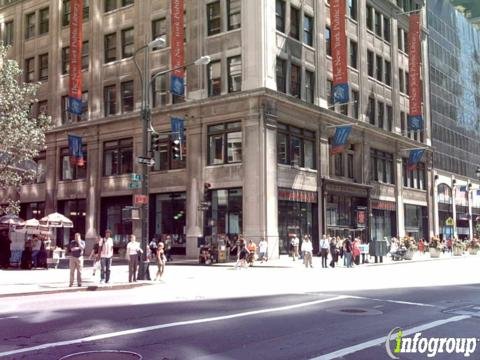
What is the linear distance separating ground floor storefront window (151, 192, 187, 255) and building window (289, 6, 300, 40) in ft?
45.5

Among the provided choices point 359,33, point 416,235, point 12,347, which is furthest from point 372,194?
point 12,347

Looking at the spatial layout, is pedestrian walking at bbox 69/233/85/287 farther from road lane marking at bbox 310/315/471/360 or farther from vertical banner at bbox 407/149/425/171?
vertical banner at bbox 407/149/425/171

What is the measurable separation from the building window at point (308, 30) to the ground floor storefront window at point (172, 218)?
14473 millimetres

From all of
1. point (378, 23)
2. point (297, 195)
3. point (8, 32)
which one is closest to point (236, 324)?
point (297, 195)

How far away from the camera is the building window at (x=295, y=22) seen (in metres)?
40.3

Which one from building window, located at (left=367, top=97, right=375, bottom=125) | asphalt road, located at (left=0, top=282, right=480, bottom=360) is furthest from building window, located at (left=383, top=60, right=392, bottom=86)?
asphalt road, located at (left=0, top=282, right=480, bottom=360)

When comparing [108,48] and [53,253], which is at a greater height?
[108,48]

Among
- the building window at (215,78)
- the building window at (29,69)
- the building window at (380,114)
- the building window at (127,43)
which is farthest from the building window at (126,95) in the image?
the building window at (380,114)

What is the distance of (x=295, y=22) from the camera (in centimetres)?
4075

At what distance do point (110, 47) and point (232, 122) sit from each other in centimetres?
1382

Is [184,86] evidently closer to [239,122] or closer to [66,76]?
[239,122]

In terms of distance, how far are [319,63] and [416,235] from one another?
69.4ft

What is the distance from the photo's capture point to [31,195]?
157 feet

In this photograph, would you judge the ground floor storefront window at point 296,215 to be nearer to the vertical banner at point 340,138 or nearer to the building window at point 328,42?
the vertical banner at point 340,138
